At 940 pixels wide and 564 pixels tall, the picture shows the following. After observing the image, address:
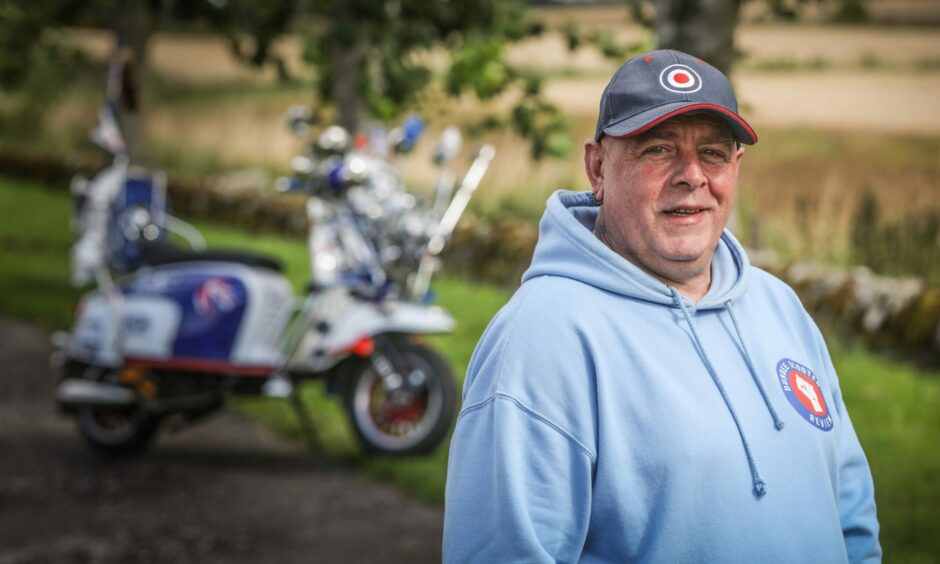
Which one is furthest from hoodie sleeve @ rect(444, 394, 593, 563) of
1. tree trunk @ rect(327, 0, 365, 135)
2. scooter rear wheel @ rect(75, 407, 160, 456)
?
tree trunk @ rect(327, 0, 365, 135)

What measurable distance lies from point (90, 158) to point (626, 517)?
22929 mm

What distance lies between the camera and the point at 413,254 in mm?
6852

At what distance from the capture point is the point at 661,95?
7.76 feet

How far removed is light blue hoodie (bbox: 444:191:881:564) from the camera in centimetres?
221

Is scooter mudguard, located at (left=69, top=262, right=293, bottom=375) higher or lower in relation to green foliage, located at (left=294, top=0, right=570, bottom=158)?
lower

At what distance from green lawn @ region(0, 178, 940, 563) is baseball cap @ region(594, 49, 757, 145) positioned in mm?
3341

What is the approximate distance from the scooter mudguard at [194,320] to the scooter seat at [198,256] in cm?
3

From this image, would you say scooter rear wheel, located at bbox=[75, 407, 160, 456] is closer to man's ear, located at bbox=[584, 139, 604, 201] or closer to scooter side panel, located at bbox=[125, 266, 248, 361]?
scooter side panel, located at bbox=[125, 266, 248, 361]

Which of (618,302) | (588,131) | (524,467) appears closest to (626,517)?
(524,467)

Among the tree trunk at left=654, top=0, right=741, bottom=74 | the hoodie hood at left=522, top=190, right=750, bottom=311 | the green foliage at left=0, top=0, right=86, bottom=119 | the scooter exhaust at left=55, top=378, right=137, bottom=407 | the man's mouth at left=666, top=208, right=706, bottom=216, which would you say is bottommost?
the scooter exhaust at left=55, top=378, right=137, bottom=407

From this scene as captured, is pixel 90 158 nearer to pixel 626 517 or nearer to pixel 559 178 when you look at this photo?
pixel 559 178

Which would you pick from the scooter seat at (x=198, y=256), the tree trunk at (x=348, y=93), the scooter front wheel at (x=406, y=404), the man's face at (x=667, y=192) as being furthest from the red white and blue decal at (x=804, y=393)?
the tree trunk at (x=348, y=93)

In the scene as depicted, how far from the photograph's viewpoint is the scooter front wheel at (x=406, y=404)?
21.7 ft

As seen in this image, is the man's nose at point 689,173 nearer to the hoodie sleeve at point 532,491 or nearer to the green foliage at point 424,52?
the hoodie sleeve at point 532,491
